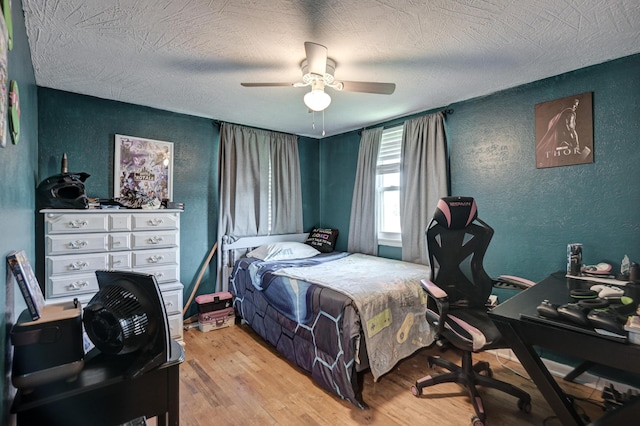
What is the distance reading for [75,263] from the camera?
2475 mm

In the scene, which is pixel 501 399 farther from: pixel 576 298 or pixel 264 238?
pixel 264 238

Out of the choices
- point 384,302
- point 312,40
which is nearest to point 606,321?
point 384,302

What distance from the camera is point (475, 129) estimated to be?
2914 mm

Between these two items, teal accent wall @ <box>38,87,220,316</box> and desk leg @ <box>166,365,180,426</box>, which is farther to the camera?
teal accent wall @ <box>38,87,220,316</box>

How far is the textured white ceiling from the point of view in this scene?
1.59m

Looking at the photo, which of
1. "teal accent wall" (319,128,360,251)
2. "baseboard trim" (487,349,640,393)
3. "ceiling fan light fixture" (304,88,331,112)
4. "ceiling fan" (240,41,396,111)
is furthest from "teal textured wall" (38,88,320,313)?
"baseboard trim" (487,349,640,393)

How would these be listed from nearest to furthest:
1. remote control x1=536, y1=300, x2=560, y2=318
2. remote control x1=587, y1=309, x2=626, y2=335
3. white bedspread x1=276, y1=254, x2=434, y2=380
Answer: remote control x1=587, y1=309, x2=626, y2=335 < remote control x1=536, y1=300, x2=560, y2=318 < white bedspread x1=276, y1=254, x2=434, y2=380

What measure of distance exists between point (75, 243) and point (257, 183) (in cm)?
199

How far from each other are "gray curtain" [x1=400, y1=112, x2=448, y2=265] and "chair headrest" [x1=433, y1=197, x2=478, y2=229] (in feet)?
2.67

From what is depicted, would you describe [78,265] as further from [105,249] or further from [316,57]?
[316,57]

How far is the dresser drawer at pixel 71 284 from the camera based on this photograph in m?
2.40

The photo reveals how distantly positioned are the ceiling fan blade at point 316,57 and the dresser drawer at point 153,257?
213cm

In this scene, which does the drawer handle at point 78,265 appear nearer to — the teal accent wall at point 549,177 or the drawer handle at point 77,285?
the drawer handle at point 77,285

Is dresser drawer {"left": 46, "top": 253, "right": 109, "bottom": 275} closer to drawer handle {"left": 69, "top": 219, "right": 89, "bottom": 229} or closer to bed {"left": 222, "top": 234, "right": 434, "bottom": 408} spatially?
drawer handle {"left": 69, "top": 219, "right": 89, "bottom": 229}
